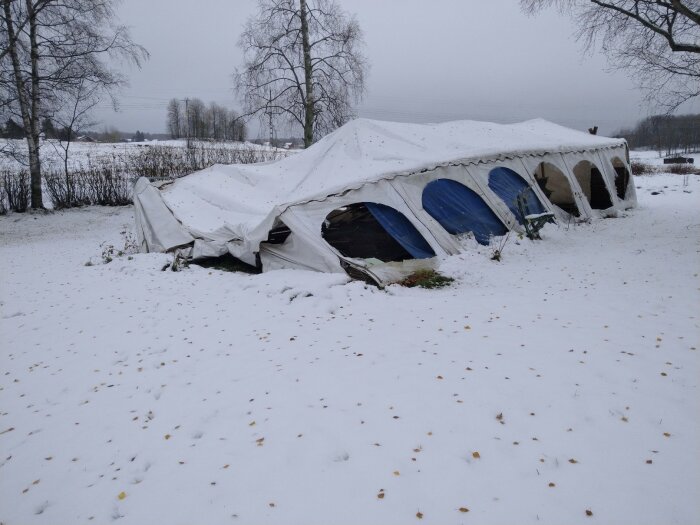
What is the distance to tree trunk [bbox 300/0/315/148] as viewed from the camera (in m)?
13.6

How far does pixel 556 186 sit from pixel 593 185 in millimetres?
1621

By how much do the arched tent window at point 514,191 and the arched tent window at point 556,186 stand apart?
2.08 meters

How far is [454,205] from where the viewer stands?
25.2 ft

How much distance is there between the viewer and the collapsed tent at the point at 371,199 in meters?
6.66

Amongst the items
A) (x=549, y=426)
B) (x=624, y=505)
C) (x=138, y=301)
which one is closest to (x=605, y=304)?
(x=549, y=426)

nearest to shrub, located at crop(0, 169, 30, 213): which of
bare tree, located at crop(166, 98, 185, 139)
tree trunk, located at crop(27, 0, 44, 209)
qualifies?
tree trunk, located at crop(27, 0, 44, 209)

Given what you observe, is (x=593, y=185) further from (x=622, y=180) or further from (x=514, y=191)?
(x=514, y=191)

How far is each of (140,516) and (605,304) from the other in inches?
201

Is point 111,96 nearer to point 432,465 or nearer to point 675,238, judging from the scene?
point 432,465

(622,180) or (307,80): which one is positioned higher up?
(307,80)

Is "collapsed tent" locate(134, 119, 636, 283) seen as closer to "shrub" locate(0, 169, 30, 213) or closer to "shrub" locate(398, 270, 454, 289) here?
"shrub" locate(398, 270, 454, 289)

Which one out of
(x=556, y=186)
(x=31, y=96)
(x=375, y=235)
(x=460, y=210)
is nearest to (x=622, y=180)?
(x=556, y=186)

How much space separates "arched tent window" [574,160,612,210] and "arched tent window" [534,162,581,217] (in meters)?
1.07

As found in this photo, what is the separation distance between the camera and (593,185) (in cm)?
1187
